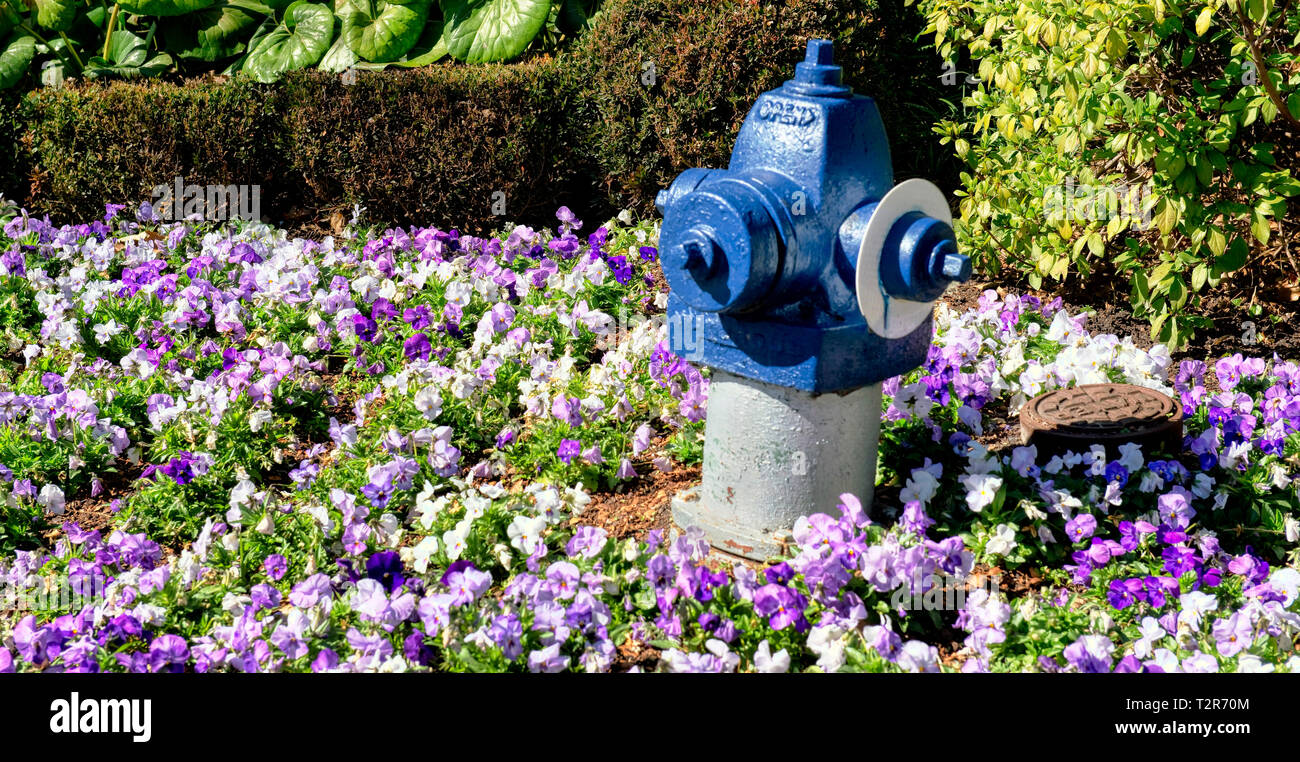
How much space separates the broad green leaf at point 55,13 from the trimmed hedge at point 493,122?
60cm

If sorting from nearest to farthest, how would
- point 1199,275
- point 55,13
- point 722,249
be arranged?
point 722,249, point 1199,275, point 55,13

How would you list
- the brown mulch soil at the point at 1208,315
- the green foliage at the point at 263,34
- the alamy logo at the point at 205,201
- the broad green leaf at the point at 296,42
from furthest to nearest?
the broad green leaf at the point at 296,42 → the green foliage at the point at 263,34 → the alamy logo at the point at 205,201 → the brown mulch soil at the point at 1208,315

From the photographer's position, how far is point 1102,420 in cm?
367

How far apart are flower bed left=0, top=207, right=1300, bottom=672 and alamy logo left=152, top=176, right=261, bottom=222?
1.19 metres

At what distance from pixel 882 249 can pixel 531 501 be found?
1.13 m

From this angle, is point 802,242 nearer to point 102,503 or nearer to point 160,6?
point 102,503

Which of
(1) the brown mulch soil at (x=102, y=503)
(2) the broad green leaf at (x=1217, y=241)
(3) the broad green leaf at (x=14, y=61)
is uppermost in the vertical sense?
(3) the broad green leaf at (x=14, y=61)

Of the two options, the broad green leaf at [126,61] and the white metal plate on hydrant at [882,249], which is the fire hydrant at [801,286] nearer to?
the white metal plate on hydrant at [882,249]

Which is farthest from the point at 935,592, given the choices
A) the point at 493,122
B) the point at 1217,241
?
the point at 493,122

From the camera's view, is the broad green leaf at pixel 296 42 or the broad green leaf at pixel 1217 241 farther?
the broad green leaf at pixel 296 42

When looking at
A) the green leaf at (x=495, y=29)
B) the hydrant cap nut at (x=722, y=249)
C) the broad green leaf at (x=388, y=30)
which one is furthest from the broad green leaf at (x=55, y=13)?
the hydrant cap nut at (x=722, y=249)

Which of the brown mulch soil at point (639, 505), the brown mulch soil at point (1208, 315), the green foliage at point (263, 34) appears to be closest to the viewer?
the brown mulch soil at point (639, 505)

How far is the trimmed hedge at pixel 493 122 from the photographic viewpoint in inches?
219

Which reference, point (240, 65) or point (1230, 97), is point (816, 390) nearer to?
point (1230, 97)
